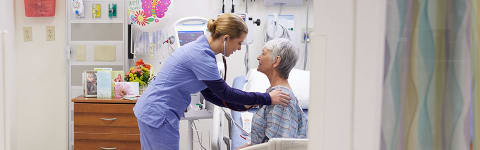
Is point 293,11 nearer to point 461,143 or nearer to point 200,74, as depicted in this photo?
point 200,74

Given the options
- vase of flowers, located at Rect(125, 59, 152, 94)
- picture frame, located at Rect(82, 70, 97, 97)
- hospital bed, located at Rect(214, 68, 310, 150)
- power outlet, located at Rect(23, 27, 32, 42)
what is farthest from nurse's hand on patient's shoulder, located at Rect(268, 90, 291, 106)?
power outlet, located at Rect(23, 27, 32, 42)

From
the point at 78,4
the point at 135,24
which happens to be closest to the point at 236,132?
the point at 135,24

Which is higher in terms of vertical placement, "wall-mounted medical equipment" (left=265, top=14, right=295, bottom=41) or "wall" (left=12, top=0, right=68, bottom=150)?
"wall-mounted medical equipment" (left=265, top=14, right=295, bottom=41)

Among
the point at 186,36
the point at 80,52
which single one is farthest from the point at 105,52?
the point at 186,36

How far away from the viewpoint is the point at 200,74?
2.27 metres

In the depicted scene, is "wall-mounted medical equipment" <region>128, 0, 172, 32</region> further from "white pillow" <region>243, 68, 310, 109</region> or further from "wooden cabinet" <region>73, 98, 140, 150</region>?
"white pillow" <region>243, 68, 310, 109</region>

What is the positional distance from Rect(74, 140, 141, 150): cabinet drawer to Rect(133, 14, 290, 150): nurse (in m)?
1.48

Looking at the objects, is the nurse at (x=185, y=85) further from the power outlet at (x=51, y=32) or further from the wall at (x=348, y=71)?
the power outlet at (x=51, y=32)

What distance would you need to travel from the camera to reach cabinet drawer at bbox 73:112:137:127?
3818 millimetres

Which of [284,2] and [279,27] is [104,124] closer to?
[279,27]

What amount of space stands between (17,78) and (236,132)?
2.52 m

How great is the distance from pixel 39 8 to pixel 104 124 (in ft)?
4.27

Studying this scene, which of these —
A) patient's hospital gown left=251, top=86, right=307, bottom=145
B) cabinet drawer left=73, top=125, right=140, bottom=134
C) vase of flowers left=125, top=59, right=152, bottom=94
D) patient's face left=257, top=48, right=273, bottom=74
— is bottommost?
cabinet drawer left=73, top=125, right=140, bottom=134

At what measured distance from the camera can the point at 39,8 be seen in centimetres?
428
